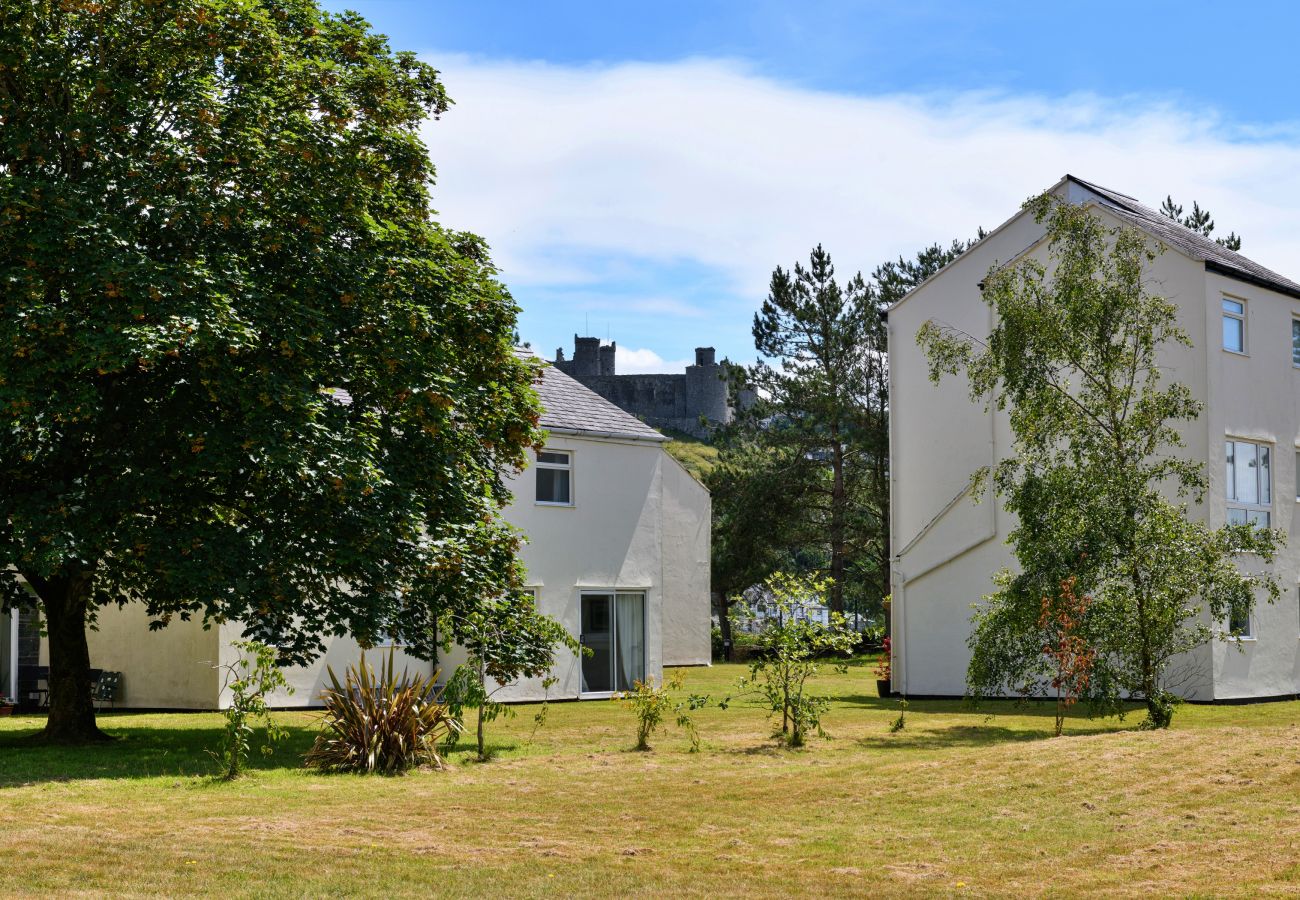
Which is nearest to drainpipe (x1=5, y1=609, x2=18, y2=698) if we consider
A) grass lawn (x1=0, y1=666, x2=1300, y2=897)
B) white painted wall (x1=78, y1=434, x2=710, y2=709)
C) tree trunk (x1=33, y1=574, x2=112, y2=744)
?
white painted wall (x1=78, y1=434, x2=710, y2=709)

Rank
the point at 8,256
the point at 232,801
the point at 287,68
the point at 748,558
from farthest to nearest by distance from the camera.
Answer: the point at 748,558 < the point at 287,68 < the point at 8,256 < the point at 232,801

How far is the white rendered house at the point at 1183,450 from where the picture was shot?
27141 millimetres

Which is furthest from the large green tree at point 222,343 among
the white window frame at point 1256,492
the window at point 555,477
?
the white window frame at point 1256,492

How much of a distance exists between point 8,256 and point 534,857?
10071 mm

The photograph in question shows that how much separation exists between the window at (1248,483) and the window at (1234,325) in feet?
6.81

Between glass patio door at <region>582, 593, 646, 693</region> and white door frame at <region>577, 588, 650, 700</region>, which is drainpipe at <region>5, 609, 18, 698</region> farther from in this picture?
glass patio door at <region>582, 593, 646, 693</region>

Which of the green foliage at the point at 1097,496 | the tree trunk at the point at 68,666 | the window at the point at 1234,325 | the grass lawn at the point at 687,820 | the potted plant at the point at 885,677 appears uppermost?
the window at the point at 1234,325

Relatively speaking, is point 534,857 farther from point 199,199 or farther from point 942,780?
point 199,199

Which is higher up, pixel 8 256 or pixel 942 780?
pixel 8 256

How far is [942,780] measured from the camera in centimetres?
1393

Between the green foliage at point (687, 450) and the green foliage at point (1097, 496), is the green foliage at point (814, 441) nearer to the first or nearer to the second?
the green foliage at point (1097, 496)

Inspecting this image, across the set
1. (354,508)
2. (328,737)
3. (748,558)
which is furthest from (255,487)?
(748,558)

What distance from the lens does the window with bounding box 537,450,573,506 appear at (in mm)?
29188

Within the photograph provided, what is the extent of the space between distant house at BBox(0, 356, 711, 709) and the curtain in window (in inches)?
0.9
